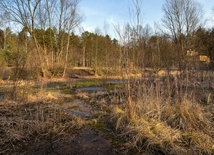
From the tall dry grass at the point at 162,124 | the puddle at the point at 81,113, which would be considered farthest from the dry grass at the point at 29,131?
the tall dry grass at the point at 162,124

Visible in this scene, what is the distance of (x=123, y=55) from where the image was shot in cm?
315

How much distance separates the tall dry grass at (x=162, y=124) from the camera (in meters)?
2.21

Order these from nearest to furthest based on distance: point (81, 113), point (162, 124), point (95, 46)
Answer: point (162, 124)
point (81, 113)
point (95, 46)

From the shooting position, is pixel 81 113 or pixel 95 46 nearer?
pixel 81 113

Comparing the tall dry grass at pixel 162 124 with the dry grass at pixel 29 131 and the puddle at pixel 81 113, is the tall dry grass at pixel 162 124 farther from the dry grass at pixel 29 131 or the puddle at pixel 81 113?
the dry grass at pixel 29 131

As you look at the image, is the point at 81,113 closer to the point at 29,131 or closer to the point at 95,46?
the point at 29,131

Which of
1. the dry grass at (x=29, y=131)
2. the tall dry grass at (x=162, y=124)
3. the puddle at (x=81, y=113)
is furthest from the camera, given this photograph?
the puddle at (x=81, y=113)

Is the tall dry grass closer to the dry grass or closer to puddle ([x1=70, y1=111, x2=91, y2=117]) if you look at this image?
puddle ([x1=70, y1=111, x2=91, y2=117])

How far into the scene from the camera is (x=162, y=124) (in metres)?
2.80

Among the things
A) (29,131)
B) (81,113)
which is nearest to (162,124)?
(81,113)

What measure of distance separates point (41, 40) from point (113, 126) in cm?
1150

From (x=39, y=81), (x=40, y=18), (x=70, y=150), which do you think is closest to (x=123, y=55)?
(x=70, y=150)

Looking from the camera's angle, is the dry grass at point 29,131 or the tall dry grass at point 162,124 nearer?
the tall dry grass at point 162,124

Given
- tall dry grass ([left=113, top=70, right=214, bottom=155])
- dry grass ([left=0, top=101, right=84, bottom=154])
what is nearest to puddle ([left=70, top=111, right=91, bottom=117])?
dry grass ([left=0, top=101, right=84, bottom=154])
